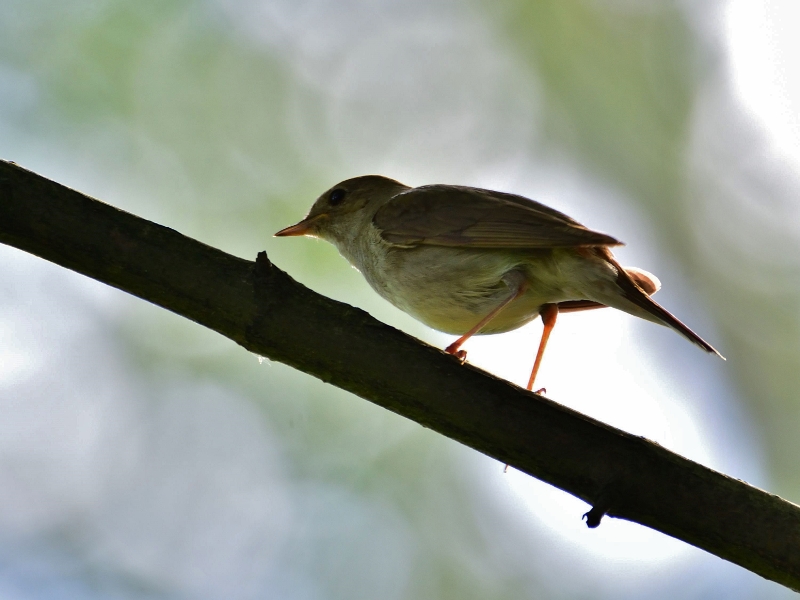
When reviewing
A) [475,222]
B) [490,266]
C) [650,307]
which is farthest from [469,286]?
[650,307]

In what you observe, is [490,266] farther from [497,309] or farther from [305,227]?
[305,227]

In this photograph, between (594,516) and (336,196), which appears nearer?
(594,516)

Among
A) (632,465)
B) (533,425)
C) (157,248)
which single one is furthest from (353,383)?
(632,465)

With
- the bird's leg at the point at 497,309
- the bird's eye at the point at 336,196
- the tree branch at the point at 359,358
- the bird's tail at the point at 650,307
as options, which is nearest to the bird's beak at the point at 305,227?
the bird's eye at the point at 336,196

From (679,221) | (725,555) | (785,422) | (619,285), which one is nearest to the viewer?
(725,555)

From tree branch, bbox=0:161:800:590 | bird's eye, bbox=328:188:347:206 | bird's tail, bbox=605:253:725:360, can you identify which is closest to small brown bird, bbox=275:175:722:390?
bird's tail, bbox=605:253:725:360

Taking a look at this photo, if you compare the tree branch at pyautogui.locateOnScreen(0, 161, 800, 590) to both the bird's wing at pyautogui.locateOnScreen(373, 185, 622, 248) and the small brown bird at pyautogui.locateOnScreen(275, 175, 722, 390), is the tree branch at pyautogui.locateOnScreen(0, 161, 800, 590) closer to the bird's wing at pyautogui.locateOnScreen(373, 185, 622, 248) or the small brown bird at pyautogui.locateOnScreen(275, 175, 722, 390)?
the small brown bird at pyautogui.locateOnScreen(275, 175, 722, 390)

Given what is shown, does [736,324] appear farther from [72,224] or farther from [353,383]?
[72,224]
